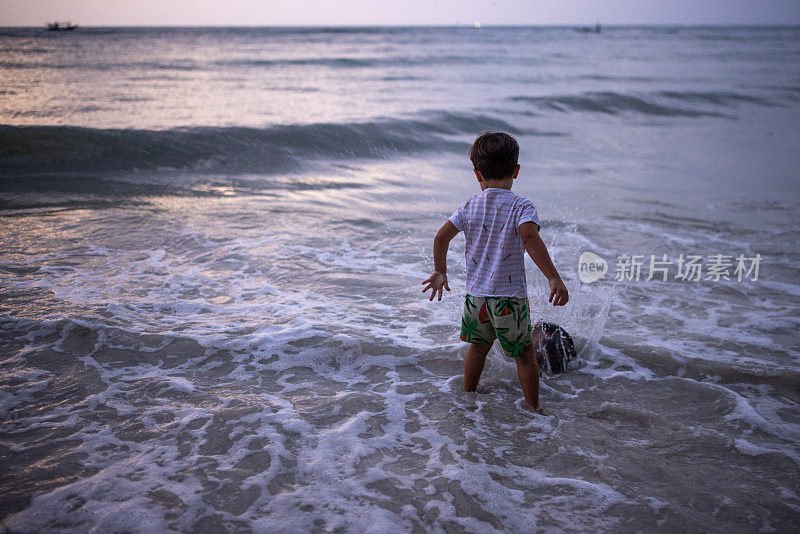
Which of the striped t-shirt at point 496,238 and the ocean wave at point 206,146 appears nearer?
the striped t-shirt at point 496,238

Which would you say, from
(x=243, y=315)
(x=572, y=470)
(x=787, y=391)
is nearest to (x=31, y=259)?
(x=243, y=315)

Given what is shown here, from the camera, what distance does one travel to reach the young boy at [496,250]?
279 centimetres

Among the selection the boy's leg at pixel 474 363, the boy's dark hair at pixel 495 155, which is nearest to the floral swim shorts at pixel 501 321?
the boy's leg at pixel 474 363

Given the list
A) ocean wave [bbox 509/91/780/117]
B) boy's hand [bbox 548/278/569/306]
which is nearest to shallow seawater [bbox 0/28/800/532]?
boy's hand [bbox 548/278/569/306]

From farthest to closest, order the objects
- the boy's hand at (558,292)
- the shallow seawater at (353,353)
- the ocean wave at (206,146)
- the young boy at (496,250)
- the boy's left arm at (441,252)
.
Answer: the ocean wave at (206,146) → the boy's left arm at (441,252) → the young boy at (496,250) → the boy's hand at (558,292) → the shallow seawater at (353,353)

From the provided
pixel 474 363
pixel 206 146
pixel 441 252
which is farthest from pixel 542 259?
pixel 206 146

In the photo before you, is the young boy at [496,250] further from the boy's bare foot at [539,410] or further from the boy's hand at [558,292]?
the boy's bare foot at [539,410]

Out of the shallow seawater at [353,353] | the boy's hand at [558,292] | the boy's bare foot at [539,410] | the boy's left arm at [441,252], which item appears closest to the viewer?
the shallow seawater at [353,353]

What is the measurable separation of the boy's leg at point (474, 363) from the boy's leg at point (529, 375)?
8.2 inches

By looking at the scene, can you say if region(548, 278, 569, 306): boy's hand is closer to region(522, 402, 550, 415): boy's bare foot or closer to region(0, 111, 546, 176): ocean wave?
region(522, 402, 550, 415): boy's bare foot

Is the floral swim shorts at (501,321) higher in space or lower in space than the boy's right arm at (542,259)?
lower

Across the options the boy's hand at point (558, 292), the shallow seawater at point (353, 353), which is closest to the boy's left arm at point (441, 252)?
the boy's hand at point (558, 292)

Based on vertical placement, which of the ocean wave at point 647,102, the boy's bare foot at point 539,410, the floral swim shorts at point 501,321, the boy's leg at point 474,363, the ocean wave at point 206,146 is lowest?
the boy's bare foot at point 539,410

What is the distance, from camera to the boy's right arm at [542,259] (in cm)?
267
